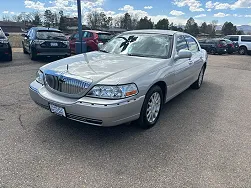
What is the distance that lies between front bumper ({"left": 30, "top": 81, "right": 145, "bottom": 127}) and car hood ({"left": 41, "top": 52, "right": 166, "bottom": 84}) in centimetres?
30

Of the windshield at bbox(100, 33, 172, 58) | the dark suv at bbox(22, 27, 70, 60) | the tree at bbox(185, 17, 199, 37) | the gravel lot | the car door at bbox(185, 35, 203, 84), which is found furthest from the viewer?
the tree at bbox(185, 17, 199, 37)

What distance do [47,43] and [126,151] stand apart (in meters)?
7.59

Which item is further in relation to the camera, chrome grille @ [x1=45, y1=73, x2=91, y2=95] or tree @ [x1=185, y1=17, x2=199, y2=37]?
tree @ [x1=185, y1=17, x2=199, y2=37]

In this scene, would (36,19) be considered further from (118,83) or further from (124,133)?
(118,83)

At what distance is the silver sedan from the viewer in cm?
289

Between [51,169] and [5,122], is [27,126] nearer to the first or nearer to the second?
[5,122]

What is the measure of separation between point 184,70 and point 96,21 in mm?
68295

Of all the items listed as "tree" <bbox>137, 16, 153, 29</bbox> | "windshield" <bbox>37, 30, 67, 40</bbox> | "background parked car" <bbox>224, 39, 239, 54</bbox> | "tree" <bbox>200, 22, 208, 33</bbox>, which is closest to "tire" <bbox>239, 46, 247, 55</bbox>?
"background parked car" <bbox>224, 39, 239, 54</bbox>

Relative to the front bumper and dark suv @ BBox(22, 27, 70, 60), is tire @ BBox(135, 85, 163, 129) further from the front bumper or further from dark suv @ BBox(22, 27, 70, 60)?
dark suv @ BBox(22, 27, 70, 60)

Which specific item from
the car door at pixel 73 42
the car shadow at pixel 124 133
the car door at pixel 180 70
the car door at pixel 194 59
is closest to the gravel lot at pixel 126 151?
the car shadow at pixel 124 133

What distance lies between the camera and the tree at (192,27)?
198 ft

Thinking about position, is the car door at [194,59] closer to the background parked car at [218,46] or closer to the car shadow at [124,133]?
the car shadow at [124,133]

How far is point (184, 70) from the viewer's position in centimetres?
459

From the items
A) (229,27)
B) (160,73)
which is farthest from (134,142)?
(229,27)
